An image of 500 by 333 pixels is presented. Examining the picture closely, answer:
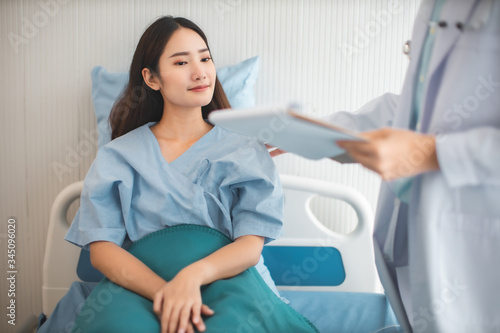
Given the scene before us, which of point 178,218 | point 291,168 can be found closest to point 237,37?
point 291,168

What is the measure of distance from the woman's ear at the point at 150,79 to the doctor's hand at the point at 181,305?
527 millimetres

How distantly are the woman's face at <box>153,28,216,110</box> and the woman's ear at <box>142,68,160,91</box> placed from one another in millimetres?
24

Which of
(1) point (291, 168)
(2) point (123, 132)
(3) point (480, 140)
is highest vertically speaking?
(3) point (480, 140)

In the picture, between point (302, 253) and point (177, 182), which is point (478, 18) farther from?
point (302, 253)

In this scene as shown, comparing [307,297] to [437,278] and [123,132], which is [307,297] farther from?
[123,132]

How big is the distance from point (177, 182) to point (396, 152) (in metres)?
0.59

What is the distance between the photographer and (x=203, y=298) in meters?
1.02

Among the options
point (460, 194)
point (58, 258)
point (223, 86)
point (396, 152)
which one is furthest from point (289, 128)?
point (58, 258)

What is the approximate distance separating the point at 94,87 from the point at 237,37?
1.70 ft

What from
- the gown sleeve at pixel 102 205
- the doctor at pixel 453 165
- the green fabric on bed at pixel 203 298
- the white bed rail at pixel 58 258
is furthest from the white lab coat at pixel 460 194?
the white bed rail at pixel 58 258

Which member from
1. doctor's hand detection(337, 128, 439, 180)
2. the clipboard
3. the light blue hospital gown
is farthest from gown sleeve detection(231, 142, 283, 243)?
doctor's hand detection(337, 128, 439, 180)

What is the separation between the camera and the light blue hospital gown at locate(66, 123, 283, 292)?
114 centimetres

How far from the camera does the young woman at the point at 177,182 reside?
110 centimetres

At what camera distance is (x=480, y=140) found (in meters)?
0.73
